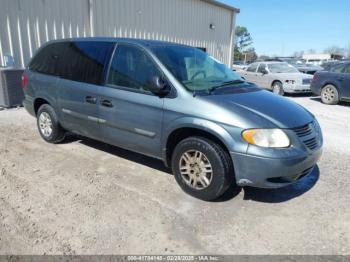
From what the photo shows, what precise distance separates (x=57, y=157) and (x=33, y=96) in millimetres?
1395

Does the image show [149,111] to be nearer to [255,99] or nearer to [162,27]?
[255,99]

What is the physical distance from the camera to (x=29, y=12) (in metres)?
8.43

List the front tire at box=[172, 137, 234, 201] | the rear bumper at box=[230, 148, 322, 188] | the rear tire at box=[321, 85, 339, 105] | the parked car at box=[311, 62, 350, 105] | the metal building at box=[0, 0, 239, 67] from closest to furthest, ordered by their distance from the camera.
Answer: the rear bumper at box=[230, 148, 322, 188] → the front tire at box=[172, 137, 234, 201] → the metal building at box=[0, 0, 239, 67] → the parked car at box=[311, 62, 350, 105] → the rear tire at box=[321, 85, 339, 105]

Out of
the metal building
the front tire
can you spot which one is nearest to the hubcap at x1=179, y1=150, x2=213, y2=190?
the front tire

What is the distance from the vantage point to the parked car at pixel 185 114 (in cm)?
313

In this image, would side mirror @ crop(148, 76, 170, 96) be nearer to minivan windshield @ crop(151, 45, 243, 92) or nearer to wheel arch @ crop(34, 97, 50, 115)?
minivan windshield @ crop(151, 45, 243, 92)

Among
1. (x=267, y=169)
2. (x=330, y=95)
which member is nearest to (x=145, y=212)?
(x=267, y=169)

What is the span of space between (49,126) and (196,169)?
309cm

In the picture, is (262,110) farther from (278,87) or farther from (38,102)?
(278,87)

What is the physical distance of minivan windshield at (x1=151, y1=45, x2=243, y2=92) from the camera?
12.2 feet

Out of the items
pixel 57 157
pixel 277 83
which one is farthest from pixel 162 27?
pixel 57 157

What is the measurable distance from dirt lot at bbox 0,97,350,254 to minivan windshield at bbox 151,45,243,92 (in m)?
1.33

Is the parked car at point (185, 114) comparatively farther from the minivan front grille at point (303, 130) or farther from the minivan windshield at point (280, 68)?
the minivan windshield at point (280, 68)

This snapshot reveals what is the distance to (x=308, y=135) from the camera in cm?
339
